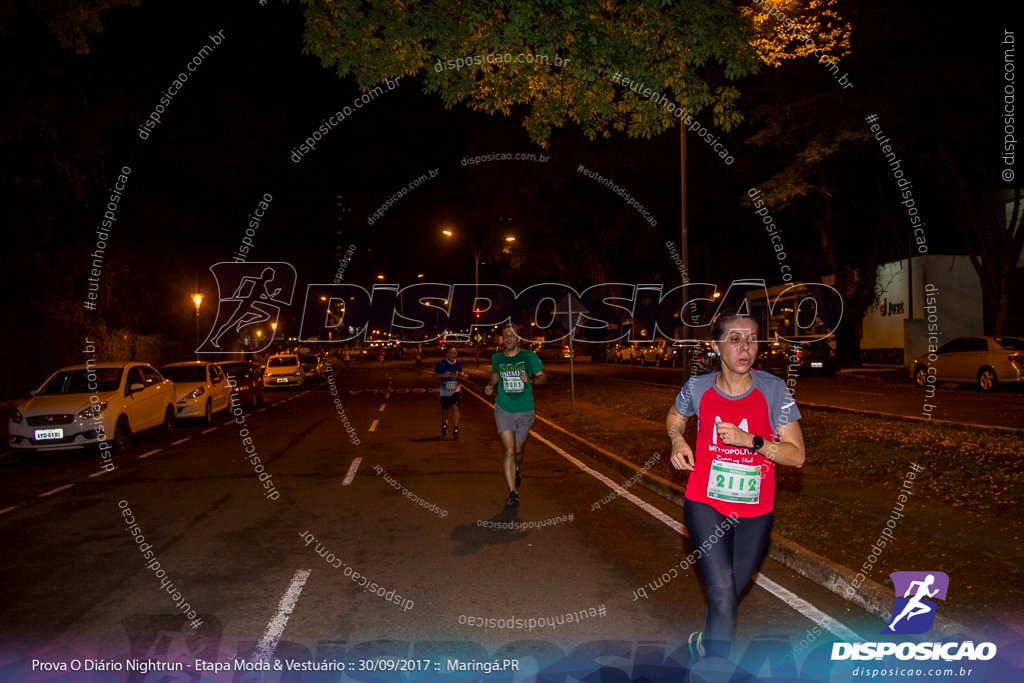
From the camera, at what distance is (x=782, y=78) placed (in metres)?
23.5

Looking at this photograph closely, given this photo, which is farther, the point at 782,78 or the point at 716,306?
the point at 716,306

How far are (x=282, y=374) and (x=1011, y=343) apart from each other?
27.3 metres

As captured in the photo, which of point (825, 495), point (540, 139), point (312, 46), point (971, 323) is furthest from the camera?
point (971, 323)

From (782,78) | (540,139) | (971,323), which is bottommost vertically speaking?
(971,323)

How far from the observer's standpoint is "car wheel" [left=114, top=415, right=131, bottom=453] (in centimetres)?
1393

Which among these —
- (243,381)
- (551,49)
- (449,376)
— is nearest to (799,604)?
(551,49)

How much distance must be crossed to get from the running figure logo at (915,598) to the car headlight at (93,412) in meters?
13.1

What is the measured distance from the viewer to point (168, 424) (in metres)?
16.4

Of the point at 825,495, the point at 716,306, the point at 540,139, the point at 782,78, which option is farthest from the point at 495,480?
the point at 716,306

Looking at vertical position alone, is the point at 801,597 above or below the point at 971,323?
below

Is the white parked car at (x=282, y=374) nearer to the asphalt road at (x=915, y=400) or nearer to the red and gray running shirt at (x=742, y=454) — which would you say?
the asphalt road at (x=915, y=400)

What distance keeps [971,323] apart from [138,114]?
36.0 m

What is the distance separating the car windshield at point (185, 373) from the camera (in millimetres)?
19281

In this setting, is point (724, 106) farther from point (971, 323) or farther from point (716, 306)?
point (716, 306)
